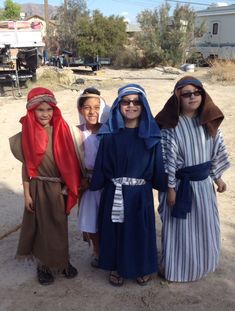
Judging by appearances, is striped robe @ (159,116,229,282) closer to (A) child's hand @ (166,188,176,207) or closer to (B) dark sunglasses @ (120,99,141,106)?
(A) child's hand @ (166,188,176,207)

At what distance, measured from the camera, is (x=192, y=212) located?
122 inches

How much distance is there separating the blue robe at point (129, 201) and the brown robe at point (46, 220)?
11.6 inches

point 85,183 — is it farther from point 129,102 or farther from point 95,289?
point 95,289

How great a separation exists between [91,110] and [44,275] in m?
1.35

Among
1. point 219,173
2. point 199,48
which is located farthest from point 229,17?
point 219,173

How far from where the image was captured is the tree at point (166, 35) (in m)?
23.9

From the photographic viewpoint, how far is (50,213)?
311 centimetres

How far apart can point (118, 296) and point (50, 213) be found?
2.60 feet

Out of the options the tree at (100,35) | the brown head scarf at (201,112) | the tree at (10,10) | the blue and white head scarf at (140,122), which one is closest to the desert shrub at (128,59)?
the tree at (100,35)

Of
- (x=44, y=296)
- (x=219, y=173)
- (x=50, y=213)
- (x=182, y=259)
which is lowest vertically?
(x=44, y=296)

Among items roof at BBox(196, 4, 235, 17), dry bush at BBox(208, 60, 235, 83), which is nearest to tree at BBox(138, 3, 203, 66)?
roof at BBox(196, 4, 235, 17)

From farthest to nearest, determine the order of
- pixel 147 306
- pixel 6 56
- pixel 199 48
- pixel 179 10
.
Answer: pixel 199 48
pixel 179 10
pixel 6 56
pixel 147 306

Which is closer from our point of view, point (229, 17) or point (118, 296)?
point (118, 296)

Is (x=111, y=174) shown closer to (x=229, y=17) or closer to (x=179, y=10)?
(x=179, y=10)
